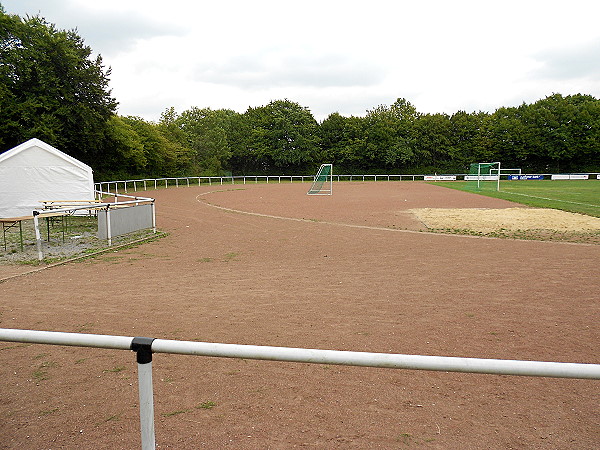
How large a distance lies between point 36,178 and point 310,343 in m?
17.6

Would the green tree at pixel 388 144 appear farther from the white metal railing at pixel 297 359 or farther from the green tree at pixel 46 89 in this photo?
the white metal railing at pixel 297 359

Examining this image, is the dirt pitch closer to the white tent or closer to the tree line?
the white tent

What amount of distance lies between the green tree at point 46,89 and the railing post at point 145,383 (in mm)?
32879

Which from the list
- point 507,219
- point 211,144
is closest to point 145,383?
point 507,219

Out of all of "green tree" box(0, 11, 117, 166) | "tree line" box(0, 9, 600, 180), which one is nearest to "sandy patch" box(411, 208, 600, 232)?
"green tree" box(0, 11, 117, 166)

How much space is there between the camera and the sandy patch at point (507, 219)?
1650cm

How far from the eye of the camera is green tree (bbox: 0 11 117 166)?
30.2m

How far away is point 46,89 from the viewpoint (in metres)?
31.8

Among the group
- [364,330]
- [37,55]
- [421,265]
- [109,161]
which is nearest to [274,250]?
[421,265]

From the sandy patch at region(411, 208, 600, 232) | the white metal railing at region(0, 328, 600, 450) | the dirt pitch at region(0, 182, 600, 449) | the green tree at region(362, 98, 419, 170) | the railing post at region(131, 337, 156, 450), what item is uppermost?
the green tree at region(362, 98, 419, 170)

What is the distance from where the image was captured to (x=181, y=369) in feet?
15.3

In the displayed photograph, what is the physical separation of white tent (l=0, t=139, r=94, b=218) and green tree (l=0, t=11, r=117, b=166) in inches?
526

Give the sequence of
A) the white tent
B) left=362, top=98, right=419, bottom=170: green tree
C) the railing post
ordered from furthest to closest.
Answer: left=362, top=98, right=419, bottom=170: green tree < the white tent < the railing post

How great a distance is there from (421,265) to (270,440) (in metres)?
7.33
